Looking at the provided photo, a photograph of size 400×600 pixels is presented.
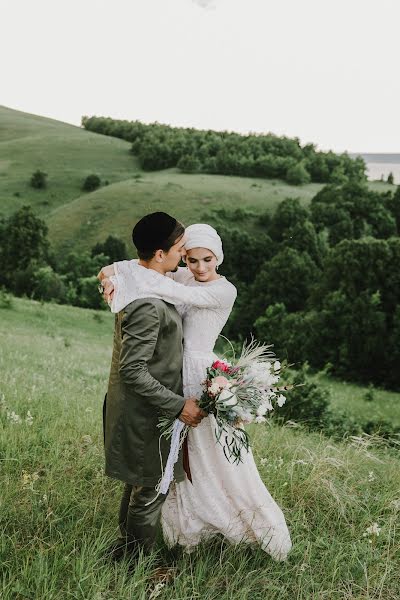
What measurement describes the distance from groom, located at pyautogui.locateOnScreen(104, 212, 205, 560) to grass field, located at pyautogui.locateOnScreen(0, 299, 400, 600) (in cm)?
32

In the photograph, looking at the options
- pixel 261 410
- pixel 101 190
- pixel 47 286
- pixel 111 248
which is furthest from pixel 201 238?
pixel 101 190

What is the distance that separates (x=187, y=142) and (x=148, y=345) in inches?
4093

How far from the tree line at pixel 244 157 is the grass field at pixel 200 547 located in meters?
85.8

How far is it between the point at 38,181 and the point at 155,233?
84.9 meters

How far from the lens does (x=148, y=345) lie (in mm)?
3217

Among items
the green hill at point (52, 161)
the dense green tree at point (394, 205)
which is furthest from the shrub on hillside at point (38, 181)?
the dense green tree at point (394, 205)

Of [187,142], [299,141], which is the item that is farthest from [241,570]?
[299,141]

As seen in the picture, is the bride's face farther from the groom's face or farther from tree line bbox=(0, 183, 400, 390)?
tree line bbox=(0, 183, 400, 390)

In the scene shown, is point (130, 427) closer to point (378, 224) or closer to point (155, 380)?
point (155, 380)

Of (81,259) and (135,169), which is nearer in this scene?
(81,259)

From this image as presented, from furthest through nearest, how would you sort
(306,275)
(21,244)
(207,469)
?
1. (21,244)
2. (306,275)
3. (207,469)

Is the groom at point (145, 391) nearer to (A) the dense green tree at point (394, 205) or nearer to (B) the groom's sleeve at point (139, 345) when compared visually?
(B) the groom's sleeve at point (139, 345)

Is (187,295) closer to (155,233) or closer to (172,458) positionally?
(155,233)

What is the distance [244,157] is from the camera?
9562 cm
